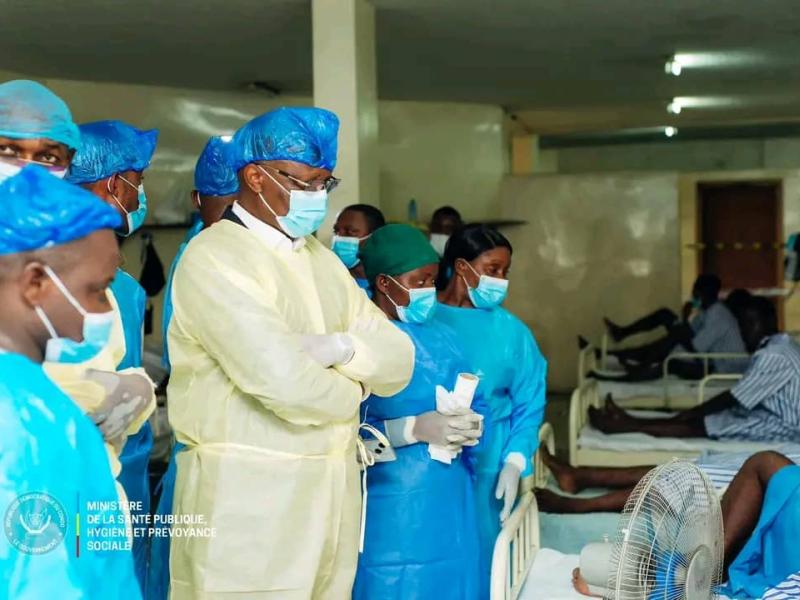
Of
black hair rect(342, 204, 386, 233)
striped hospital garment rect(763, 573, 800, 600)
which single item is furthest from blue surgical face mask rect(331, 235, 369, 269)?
striped hospital garment rect(763, 573, 800, 600)

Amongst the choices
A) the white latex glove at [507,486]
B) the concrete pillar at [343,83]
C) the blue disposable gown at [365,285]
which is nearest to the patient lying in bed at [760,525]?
the white latex glove at [507,486]

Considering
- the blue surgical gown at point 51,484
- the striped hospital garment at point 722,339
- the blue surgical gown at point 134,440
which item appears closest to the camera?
the blue surgical gown at point 51,484

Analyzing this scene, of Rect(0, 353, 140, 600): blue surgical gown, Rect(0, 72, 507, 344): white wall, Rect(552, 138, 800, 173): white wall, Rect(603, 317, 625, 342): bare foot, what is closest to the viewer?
Rect(0, 353, 140, 600): blue surgical gown

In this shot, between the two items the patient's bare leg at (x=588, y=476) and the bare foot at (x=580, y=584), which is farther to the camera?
the patient's bare leg at (x=588, y=476)

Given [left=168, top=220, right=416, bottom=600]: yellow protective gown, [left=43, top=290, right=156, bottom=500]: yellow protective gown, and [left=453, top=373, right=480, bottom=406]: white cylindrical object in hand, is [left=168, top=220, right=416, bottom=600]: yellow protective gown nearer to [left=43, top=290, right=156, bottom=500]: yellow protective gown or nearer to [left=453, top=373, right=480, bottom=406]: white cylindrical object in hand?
[left=43, top=290, right=156, bottom=500]: yellow protective gown

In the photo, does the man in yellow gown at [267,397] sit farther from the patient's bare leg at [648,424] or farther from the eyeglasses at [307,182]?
the patient's bare leg at [648,424]

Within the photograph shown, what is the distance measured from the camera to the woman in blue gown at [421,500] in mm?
2662

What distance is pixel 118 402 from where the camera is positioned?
5.28 feet

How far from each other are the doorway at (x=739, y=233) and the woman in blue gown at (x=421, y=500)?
30.8 ft

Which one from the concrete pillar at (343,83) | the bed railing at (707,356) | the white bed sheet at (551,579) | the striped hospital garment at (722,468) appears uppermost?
the concrete pillar at (343,83)

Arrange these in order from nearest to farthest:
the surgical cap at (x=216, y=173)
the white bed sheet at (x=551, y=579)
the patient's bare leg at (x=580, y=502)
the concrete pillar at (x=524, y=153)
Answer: the white bed sheet at (x=551, y=579) < the surgical cap at (x=216, y=173) < the patient's bare leg at (x=580, y=502) < the concrete pillar at (x=524, y=153)

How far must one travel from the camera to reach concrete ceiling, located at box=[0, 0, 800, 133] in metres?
5.27

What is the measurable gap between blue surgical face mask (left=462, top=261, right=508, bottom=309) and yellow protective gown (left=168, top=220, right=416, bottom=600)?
44.5 inches

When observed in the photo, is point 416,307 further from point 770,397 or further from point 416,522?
point 770,397
